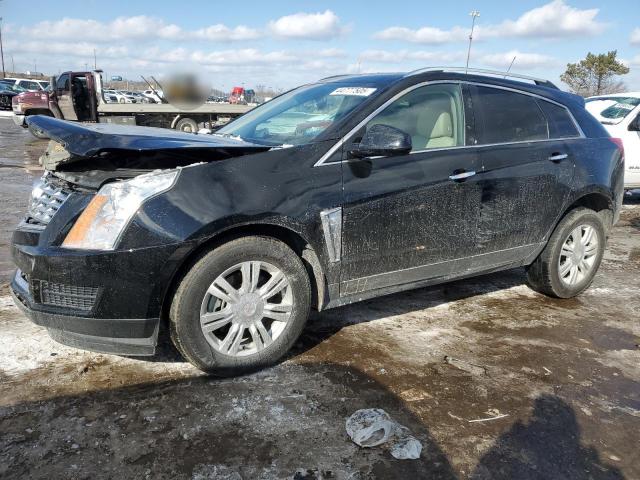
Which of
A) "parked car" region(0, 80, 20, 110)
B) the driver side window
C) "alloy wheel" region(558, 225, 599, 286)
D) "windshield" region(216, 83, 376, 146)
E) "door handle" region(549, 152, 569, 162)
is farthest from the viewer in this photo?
"parked car" region(0, 80, 20, 110)

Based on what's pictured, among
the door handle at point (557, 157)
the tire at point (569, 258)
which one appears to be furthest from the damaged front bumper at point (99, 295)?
the tire at point (569, 258)

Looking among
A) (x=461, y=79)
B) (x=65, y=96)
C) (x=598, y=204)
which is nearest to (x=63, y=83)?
(x=65, y=96)

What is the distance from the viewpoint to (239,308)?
9.58 feet

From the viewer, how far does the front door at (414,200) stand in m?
3.20

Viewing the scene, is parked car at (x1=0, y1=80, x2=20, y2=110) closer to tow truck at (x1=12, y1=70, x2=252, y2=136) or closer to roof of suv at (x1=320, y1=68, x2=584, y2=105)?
tow truck at (x1=12, y1=70, x2=252, y2=136)

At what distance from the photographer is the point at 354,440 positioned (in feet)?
8.12

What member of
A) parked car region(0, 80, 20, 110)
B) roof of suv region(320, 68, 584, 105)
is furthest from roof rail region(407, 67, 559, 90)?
parked car region(0, 80, 20, 110)

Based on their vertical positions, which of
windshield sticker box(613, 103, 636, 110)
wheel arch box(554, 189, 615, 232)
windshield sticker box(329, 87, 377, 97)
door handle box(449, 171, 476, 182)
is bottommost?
wheel arch box(554, 189, 615, 232)

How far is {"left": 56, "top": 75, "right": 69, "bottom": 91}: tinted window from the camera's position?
1612 cm

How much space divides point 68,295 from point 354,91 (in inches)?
87.3

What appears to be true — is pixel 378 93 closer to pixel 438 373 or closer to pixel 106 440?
pixel 438 373

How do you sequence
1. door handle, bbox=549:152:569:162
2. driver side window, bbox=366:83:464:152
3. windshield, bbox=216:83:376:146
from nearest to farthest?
windshield, bbox=216:83:376:146 < driver side window, bbox=366:83:464:152 < door handle, bbox=549:152:569:162

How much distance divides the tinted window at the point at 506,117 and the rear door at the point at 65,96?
15.2 metres

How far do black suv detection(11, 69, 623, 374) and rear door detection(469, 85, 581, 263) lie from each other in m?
0.01
